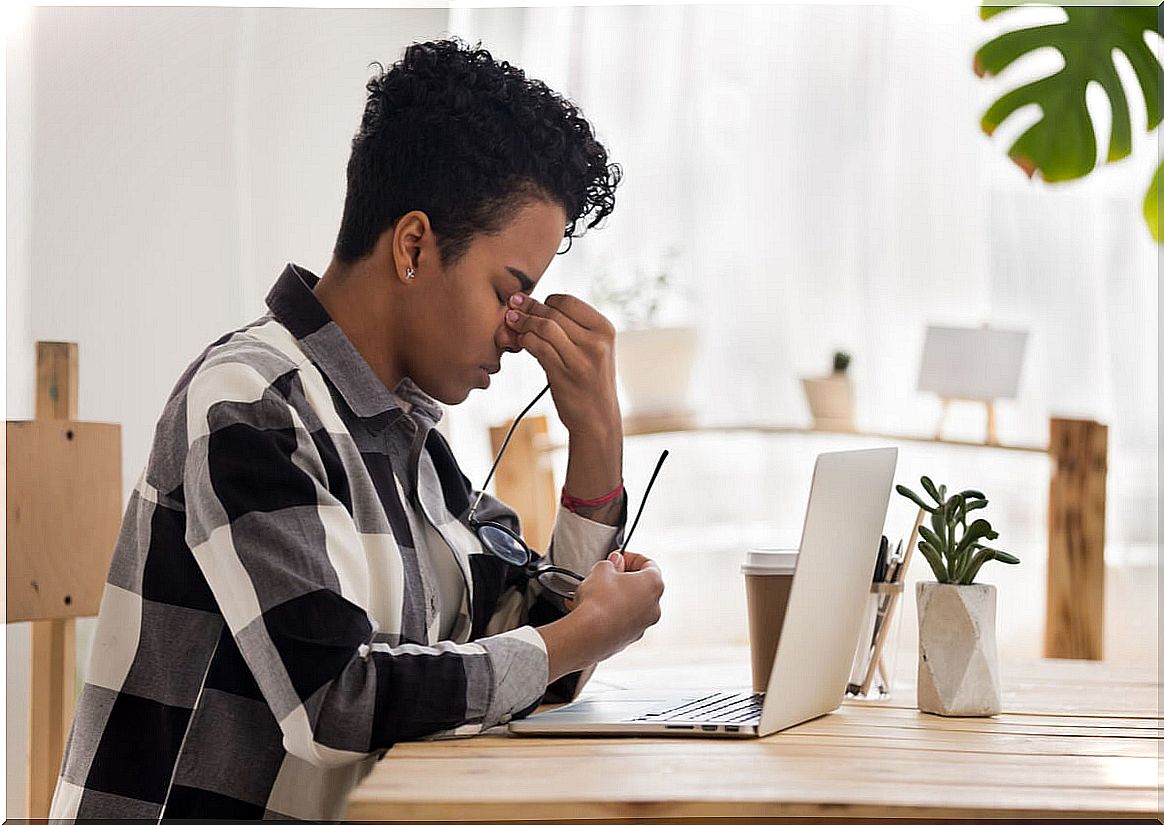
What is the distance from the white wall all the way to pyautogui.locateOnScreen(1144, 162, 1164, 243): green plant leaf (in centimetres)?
151

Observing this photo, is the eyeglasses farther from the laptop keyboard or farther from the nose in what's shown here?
the laptop keyboard

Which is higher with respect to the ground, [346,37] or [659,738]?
[346,37]

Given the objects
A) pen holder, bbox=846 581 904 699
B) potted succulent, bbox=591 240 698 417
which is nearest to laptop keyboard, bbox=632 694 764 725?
pen holder, bbox=846 581 904 699

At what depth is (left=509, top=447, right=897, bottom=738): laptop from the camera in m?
0.90

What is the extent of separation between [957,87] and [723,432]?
1060 millimetres

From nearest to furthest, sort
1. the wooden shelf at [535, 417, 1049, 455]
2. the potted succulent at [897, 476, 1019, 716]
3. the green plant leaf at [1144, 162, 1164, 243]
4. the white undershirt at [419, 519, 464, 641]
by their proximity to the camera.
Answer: the potted succulent at [897, 476, 1019, 716]
the white undershirt at [419, 519, 464, 641]
the green plant leaf at [1144, 162, 1164, 243]
the wooden shelf at [535, 417, 1049, 455]

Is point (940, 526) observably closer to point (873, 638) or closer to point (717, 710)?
point (873, 638)

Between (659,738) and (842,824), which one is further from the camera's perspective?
(659,738)

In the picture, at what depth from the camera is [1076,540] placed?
246 centimetres

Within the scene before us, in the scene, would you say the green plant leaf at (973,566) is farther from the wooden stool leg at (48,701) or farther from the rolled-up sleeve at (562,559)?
the wooden stool leg at (48,701)

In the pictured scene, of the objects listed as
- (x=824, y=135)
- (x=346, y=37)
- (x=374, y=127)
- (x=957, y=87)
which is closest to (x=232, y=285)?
(x=346, y=37)

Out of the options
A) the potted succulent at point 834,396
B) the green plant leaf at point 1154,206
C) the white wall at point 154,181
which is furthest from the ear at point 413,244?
the potted succulent at point 834,396

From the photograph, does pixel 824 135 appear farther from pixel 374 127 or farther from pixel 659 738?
pixel 659 738

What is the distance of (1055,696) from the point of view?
45.0 inches
